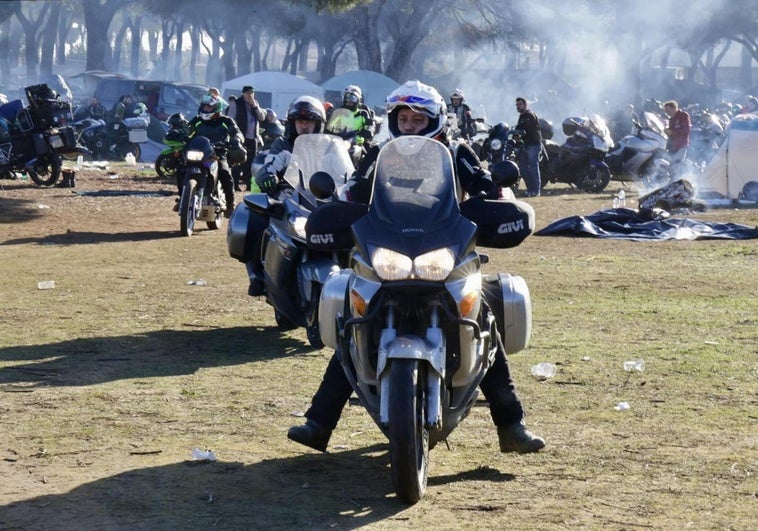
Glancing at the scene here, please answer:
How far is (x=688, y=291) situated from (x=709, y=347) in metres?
3.07

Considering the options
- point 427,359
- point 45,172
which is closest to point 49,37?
point 45,172

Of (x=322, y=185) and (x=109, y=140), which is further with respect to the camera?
(x=109, y=140)

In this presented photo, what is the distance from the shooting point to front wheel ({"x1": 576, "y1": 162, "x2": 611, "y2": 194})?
26156 millimetres

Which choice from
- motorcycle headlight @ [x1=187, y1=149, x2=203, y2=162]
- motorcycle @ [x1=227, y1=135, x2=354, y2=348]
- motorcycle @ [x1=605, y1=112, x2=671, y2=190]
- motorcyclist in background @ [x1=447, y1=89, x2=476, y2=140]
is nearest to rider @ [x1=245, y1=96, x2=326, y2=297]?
motorcycle @ [x1=227, y1=135, x2=354, y2=348]

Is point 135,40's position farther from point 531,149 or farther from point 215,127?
point 215,127

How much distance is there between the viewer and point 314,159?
30.3ft

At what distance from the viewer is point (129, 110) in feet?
117

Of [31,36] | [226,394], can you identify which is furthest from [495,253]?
[31,36]

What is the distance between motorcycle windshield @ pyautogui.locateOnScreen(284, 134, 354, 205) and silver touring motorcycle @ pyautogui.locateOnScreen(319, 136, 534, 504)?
359 cm

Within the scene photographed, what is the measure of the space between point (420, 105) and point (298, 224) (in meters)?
2.85

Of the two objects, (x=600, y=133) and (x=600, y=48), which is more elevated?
(x=600, y=48)

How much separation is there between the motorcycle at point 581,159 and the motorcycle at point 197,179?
36.9 ft

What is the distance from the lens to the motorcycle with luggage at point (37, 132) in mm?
21781

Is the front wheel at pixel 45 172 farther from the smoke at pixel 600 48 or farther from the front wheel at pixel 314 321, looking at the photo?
the smoke at pixel 600 48
